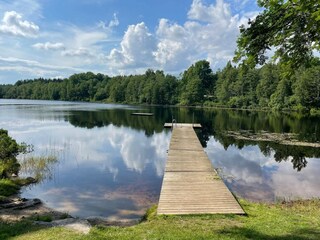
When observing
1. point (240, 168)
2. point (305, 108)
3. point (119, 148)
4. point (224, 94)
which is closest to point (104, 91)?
point (224, 94)

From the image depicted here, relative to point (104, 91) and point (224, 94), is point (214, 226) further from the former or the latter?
point (104, 91)

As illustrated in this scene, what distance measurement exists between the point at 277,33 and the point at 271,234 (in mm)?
5351

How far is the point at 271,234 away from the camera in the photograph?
319 inches

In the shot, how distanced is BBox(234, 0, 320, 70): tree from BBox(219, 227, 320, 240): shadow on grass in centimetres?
461

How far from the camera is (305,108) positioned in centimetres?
6962

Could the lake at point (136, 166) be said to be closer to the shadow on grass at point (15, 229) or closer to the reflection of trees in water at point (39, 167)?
the reflection of trees in water at point (39, 167)

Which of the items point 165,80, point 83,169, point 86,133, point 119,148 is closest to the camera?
point 83,169

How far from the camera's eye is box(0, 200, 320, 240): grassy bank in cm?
802

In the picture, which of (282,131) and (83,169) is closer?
(83,169)

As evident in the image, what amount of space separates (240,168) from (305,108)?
55.3 m

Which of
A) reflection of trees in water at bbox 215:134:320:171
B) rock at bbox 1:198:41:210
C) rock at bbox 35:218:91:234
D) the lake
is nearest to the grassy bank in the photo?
rock at bbox 35:218:91:234

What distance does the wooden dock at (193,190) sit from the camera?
10.9 m

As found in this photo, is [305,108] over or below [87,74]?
below

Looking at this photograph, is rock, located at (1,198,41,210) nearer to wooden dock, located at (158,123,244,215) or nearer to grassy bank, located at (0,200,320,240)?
grassy bank, located at (0,200,320,240)
